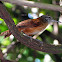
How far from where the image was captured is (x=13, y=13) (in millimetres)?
4324

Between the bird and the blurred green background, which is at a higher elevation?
the bird

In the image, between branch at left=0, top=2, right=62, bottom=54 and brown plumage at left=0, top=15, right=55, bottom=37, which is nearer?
branch at left=0, top=2, right=62, bottom=54

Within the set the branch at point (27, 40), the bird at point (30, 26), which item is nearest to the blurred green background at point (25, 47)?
the bird at point (30, 26)

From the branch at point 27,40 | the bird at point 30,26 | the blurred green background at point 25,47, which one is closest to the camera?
the branch at point 27,40

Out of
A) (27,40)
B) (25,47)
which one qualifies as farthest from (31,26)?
(25,47)

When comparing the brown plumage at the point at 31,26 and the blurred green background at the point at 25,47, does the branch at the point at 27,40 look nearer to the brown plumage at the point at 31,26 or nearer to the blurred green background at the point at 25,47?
the brown plumage at the point at 31,26

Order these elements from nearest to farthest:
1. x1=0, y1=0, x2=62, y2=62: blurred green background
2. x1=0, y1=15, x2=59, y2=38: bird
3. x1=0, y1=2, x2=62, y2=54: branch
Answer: x1=0, y1=2, x2=62, y2=54: branch → x1=0, y1=15, x2=59, y2=38: bird → x1=0, y1=0, x2=62, y2=62: blurred green background

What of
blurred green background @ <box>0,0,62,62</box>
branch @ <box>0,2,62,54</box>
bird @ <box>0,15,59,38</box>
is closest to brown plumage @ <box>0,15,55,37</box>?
bird @ <box>0,15,59,38</box>

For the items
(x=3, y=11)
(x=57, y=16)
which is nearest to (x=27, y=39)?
(x=3, y=11)

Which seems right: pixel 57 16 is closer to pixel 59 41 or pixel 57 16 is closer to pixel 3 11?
pixel 59 41

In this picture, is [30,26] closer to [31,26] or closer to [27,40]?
[31,26]

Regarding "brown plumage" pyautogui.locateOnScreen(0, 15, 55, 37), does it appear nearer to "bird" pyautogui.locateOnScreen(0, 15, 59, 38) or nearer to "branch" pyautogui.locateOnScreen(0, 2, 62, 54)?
"bird" pyautogui.locateOnScreen(0, 15, 59, 38)

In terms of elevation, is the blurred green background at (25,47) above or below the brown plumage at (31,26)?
below

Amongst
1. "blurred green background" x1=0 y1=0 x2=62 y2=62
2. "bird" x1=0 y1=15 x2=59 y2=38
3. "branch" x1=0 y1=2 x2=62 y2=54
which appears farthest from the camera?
"blurred green background" x1=0 y1=0 x2=62 y2=62
